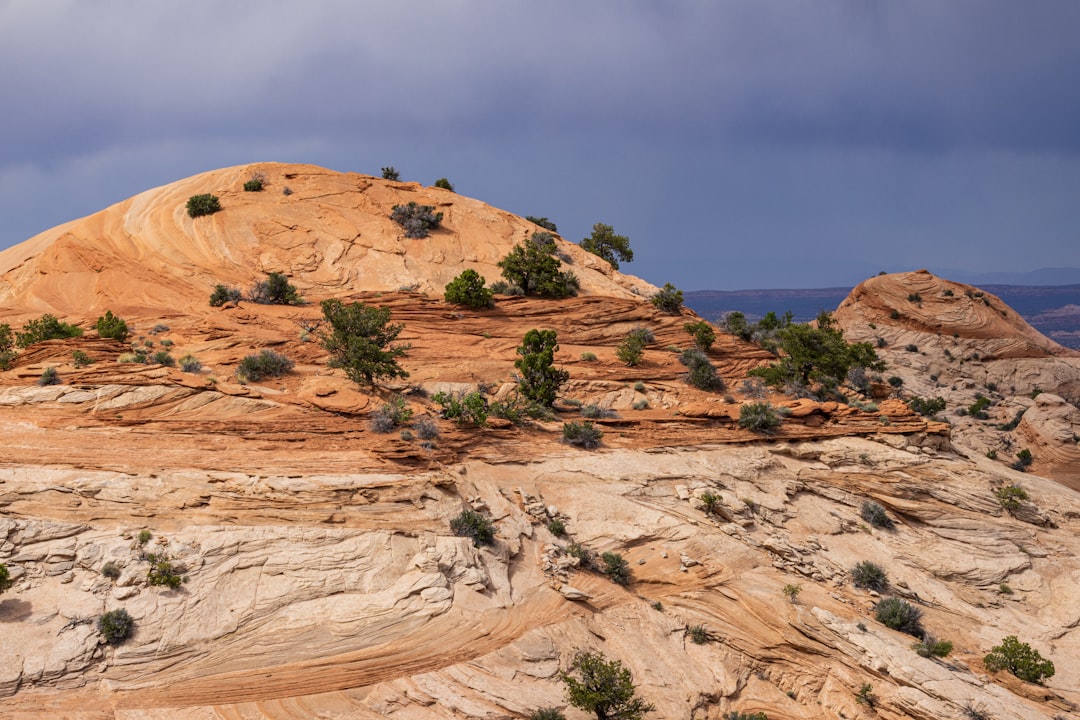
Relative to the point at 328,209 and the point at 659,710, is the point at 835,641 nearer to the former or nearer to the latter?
the point at 659,710

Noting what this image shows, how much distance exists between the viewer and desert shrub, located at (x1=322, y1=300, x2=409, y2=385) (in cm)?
2431

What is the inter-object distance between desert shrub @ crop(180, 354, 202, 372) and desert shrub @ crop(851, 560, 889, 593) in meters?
23.2

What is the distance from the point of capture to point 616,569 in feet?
61.0

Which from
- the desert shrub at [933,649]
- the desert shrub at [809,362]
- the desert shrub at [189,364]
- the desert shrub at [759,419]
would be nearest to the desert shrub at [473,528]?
the desert shrub at [933,649]

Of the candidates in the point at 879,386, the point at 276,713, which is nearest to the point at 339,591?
the point at 276,713

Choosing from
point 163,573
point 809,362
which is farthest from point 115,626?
point 809,362

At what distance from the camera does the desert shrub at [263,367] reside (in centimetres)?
2467

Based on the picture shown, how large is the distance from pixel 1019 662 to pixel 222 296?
33656 mm

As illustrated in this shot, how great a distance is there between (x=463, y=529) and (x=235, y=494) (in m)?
5.68

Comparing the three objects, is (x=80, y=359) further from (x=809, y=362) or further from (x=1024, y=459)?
(x=1024, y=459)

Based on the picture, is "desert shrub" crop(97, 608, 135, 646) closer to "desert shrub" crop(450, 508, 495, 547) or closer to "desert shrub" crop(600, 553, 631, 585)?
"desert shrub" crop(450, 508, 495, 547)

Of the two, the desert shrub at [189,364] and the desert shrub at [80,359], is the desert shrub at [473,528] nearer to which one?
the desert shrub at [189,364]

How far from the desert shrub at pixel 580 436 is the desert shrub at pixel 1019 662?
12280mm

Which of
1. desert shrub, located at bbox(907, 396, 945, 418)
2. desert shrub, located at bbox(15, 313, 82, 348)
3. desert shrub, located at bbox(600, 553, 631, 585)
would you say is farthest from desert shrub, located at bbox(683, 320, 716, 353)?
desert shrub, located at bbox(15, 313, 82, 348)
